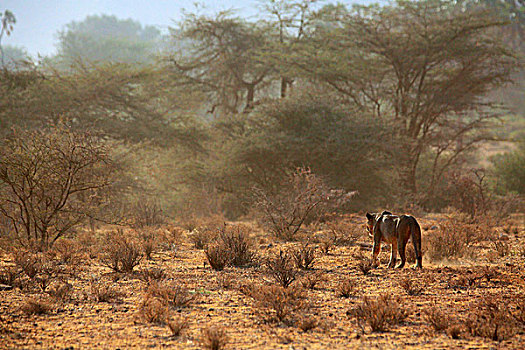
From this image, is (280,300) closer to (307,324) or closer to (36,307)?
(307,324)

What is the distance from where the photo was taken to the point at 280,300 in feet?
14.6

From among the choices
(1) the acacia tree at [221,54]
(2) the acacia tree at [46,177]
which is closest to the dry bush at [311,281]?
(2) the acacia tree at [46,177]

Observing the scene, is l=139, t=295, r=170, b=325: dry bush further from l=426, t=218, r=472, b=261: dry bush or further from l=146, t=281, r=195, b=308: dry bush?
l=426, t=218, r=472, b=261: dry bush

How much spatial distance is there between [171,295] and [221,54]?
1778 centimetres

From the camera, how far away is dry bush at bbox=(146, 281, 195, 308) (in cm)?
464

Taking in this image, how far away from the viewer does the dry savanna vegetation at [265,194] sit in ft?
13.6

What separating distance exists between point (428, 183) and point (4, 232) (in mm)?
14946

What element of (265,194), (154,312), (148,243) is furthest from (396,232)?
(265,194)

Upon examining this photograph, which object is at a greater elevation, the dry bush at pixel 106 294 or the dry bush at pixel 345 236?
the dry bush at pixel 345 236

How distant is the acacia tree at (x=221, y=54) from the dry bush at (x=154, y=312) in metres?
16.2

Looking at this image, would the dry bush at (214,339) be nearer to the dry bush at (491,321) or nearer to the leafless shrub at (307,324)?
the leafless shrub at (307,324)

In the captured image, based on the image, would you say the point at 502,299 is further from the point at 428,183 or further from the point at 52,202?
the point at 428,183

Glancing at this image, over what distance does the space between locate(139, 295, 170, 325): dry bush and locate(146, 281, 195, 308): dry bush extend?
0.61ft

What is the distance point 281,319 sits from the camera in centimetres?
412
